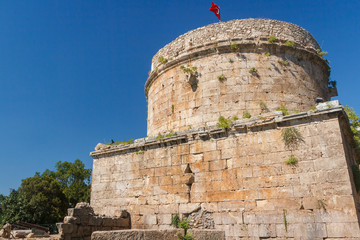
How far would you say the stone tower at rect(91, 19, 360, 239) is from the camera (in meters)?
7.59

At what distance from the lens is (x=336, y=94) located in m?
12.5

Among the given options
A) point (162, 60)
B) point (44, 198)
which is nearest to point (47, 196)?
point (44, 198)

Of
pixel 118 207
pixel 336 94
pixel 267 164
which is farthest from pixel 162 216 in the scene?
pixel 336 94

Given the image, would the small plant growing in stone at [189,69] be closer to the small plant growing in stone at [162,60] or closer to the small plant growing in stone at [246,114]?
the small plant growing in stone at [162,60]

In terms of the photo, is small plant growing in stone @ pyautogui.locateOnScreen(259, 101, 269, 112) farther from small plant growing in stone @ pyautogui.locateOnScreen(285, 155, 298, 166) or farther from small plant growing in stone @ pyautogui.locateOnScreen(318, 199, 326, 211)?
small plant growing in stone @ pyautogui.locateOnScreen(318, 199, 326, 211)

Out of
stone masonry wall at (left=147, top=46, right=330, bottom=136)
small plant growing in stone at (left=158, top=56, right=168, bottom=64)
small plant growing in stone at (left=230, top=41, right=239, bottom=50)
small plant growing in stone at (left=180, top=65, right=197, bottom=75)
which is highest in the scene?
small plant growing in stone at (left=158, top=56, right=168, bottom=64)

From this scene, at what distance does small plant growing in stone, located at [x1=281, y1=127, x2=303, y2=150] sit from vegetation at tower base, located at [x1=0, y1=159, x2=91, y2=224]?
80.9ft

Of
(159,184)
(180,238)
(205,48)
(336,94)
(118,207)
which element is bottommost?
(180,238)

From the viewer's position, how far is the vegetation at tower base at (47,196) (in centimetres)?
2672

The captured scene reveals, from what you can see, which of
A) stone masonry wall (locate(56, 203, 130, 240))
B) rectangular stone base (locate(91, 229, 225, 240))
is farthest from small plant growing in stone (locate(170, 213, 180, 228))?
rectangular stone base (locate(91, 229, 225, 240))

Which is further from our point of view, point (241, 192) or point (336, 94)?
point (336, 94)

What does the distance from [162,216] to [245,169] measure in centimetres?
314

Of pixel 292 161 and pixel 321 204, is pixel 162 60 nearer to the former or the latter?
pixel 292 161

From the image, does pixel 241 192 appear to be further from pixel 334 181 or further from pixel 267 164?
pixel 334 181
